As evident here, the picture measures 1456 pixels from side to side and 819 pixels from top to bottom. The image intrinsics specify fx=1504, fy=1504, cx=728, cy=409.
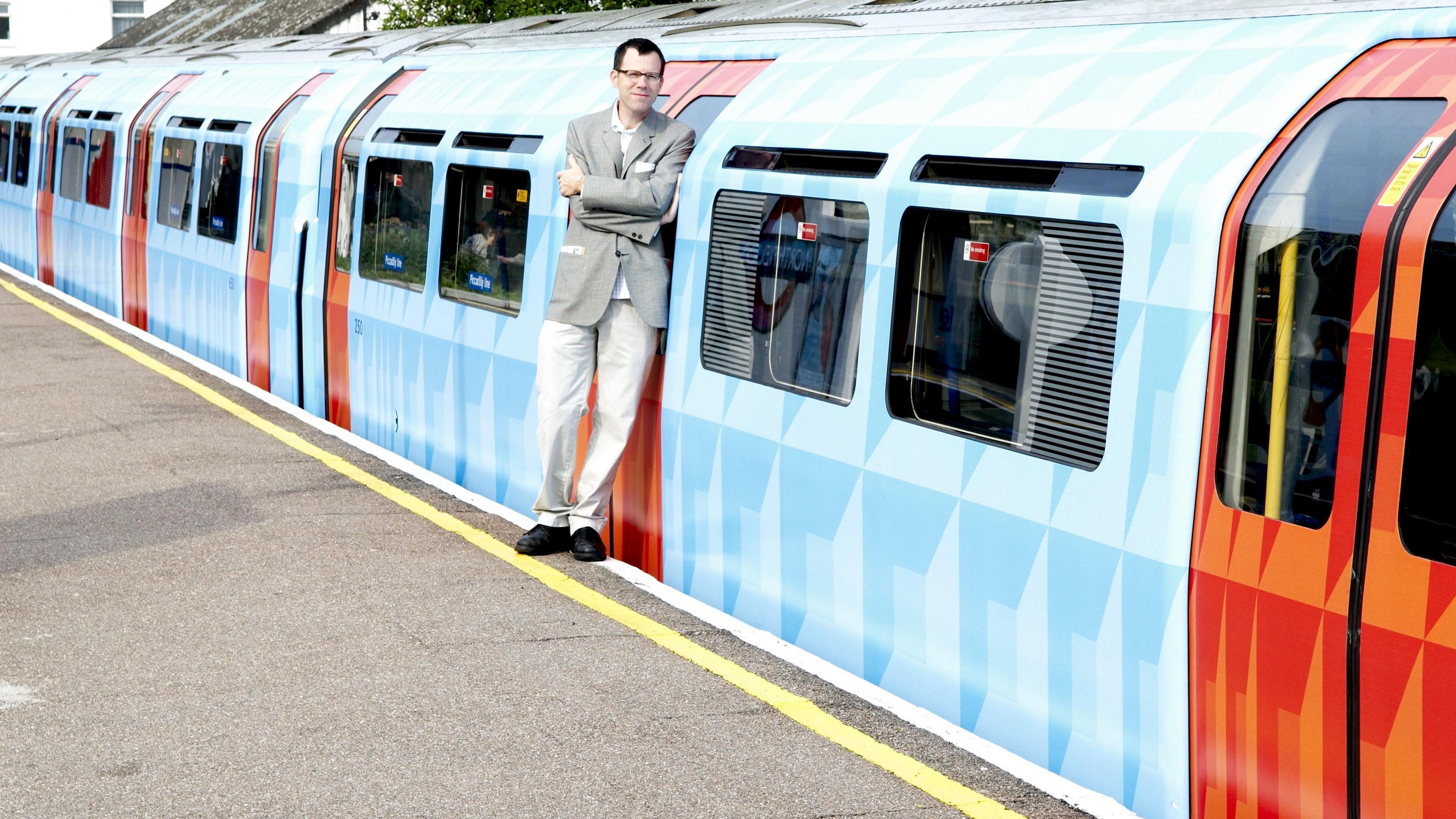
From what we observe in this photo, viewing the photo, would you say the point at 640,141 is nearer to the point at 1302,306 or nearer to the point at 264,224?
the point at 1302,306

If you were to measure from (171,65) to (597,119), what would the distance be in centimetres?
1004

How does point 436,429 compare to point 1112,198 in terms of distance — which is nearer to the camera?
point 1112,198

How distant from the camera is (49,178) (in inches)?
680

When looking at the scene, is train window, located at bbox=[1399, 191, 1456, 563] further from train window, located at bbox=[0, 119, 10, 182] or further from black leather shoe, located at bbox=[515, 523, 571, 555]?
train window, located at bbox=[0, 119, 10, 182]

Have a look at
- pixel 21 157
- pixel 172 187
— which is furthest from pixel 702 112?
pixel 21 157

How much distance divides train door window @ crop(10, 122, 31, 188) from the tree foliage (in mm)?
7527

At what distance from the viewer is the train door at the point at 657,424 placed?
5547 mm

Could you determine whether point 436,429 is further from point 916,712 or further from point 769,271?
point 916,712

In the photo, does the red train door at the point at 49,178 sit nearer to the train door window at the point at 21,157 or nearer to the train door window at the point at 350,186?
the train door window at the point at 21,157

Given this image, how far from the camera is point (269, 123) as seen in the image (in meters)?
10.3

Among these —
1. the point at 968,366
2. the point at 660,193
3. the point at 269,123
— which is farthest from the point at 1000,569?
the point at 269,123

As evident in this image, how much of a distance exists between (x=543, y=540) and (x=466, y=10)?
2309 centimetres

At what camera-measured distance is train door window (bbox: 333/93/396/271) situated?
8578mm

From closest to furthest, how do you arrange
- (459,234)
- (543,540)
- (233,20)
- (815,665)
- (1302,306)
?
(1302,306) → (815,665) → (543,540) → (459,234) → (233,20)
